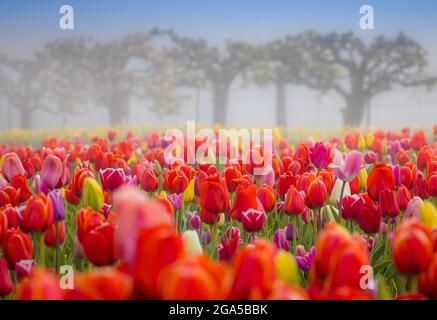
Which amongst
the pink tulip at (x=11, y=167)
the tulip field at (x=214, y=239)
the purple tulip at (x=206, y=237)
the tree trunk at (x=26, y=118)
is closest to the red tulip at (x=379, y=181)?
the tulip field at (x=214, y=239)

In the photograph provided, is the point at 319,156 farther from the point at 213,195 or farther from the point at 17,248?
the point at 17,248

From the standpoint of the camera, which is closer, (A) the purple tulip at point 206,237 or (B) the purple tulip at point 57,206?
(B) the purple tulip at point 57,206

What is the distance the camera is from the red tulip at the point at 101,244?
3.41 feet

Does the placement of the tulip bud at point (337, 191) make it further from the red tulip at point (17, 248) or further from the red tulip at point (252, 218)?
the red tulip at point (17, 248)

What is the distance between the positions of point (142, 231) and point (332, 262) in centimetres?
31

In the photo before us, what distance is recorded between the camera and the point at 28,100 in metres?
23.3

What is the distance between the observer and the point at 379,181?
1.90 m

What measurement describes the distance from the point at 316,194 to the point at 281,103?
18166mm

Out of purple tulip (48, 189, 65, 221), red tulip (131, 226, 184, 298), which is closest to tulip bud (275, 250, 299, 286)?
red tulip (131, 226, 184, 298)

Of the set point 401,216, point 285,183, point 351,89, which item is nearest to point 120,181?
point 285,183

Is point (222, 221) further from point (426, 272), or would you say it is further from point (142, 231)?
point (142, 231)

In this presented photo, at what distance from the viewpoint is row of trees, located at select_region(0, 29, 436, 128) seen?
18250 millimetres

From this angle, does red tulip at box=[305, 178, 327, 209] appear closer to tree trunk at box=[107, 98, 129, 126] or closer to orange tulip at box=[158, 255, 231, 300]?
orange tulip at box=[158, 255, 231, 300]

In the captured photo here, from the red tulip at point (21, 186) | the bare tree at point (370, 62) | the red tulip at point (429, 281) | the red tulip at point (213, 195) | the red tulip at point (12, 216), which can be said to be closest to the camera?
the red tulip at point (429, 281)
